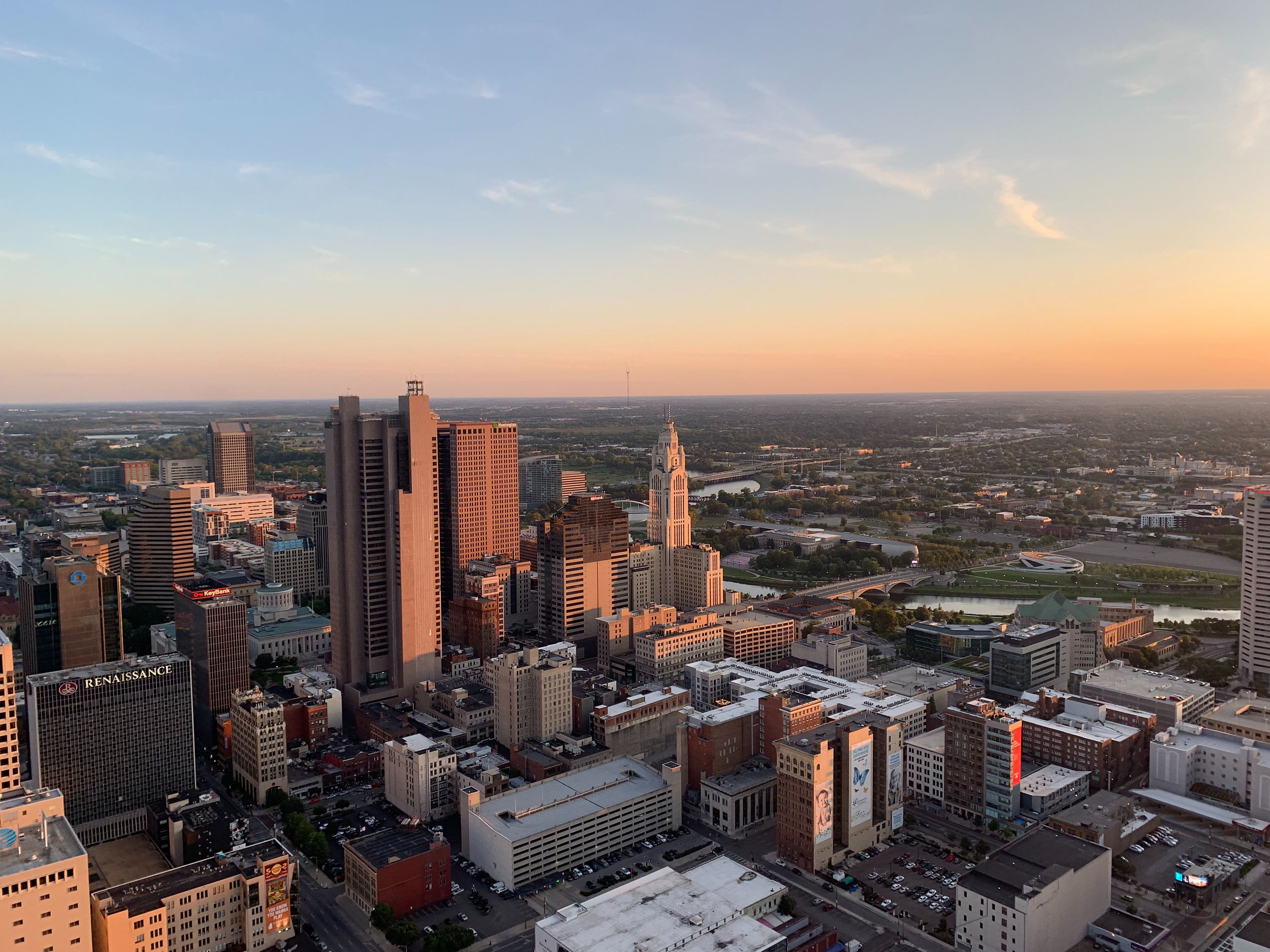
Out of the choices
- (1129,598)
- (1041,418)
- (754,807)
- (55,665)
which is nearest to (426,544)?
(55,665)

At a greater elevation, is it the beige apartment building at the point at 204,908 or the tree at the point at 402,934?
the beige apartment building at the point at 204,908

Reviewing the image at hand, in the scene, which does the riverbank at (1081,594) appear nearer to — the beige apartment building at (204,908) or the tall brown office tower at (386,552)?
the tall brown office tower at (386,552)

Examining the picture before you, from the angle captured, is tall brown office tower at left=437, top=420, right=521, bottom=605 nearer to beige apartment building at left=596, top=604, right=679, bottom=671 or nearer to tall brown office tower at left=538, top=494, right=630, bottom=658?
tall brown office tower at left=538, top=494, right=630, bottom=658

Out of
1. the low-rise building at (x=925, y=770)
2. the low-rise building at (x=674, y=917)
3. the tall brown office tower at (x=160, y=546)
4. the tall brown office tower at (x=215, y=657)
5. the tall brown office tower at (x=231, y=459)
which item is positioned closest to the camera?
the low-rise building at (x=674, y=917)

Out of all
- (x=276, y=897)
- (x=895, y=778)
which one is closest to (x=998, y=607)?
Answer: (x=895, y=778)

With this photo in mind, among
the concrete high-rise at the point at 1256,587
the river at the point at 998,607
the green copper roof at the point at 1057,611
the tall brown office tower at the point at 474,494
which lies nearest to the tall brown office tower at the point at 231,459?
the tall brown office tower at the point at 474,494

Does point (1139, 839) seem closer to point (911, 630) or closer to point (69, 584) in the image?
point (911, 630)

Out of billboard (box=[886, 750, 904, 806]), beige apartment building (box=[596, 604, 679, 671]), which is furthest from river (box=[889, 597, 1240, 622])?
billboard (box=[886, 750, 904, 806])

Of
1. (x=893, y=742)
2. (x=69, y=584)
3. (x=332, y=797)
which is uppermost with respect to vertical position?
(x=69, y=584)
